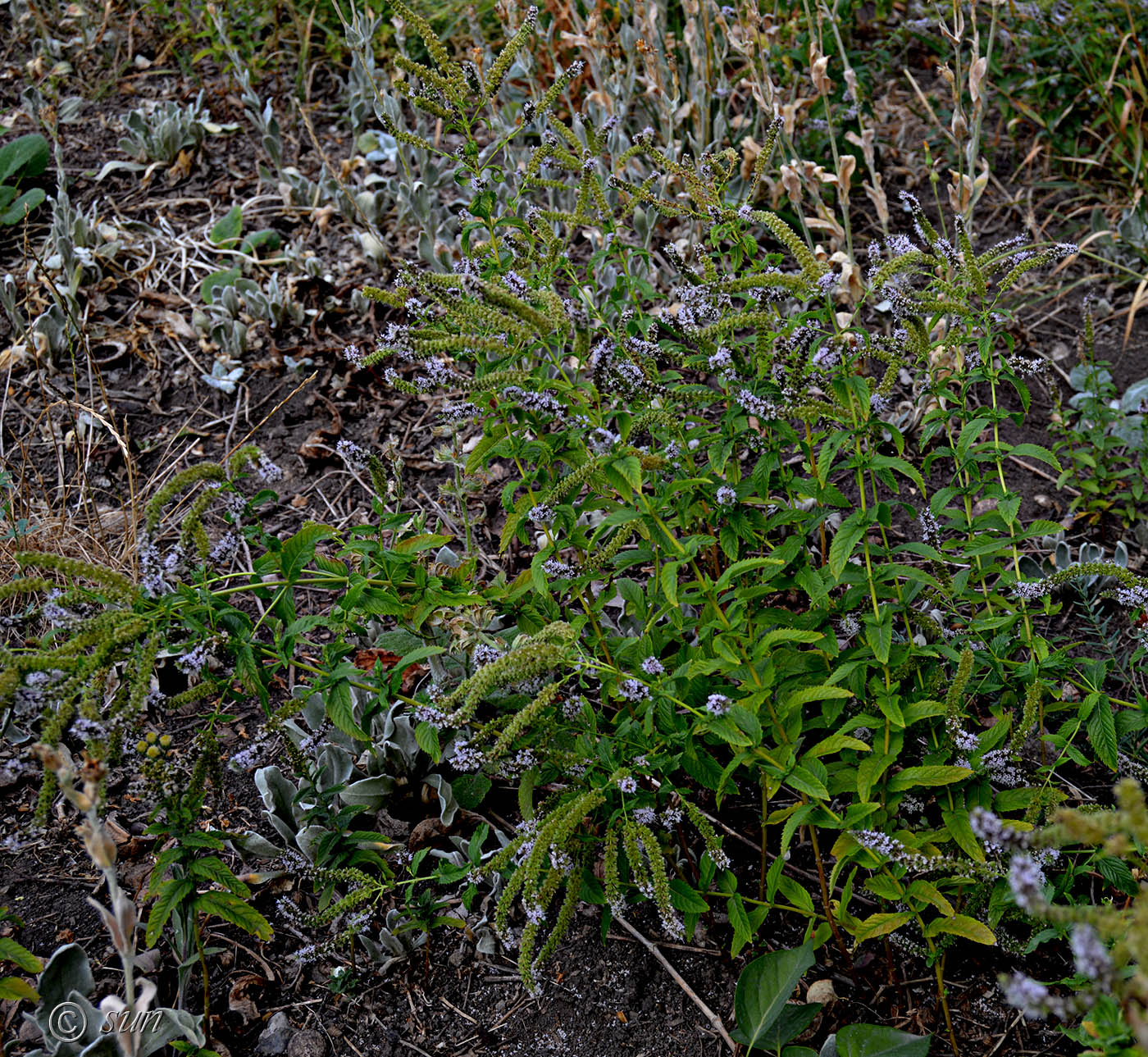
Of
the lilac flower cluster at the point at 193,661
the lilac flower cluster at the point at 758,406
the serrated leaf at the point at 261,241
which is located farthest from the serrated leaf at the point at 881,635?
the serrated leaf at the point at 261,241

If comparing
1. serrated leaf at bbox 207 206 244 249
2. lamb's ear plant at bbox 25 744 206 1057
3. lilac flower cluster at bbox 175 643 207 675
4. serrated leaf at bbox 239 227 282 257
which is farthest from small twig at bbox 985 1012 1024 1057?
serrated leaf at bbox 207 206 244 249

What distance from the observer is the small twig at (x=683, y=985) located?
2387 millimetres

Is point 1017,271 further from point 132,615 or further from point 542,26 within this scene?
point 542,26

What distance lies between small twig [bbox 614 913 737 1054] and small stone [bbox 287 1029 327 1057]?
0.78 m

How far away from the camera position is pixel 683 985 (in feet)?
8.13

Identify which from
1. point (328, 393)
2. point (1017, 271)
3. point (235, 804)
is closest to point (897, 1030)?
point (1017, 271)

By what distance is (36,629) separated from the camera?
11.3 feet

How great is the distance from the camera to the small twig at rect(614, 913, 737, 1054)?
7.83ft

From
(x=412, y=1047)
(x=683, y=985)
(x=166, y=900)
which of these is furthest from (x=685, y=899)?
(x=166, y=900)

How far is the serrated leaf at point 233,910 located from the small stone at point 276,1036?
0.30m

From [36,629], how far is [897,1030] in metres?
2.92

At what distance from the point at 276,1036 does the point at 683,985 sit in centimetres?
100

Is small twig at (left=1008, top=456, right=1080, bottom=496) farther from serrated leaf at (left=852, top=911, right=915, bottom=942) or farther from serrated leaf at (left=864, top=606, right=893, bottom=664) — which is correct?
serrated leaf at (left=852, top=911, right=915, bottom=942)

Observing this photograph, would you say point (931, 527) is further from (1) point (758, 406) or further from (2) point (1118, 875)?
(2) point (1118, 875)
